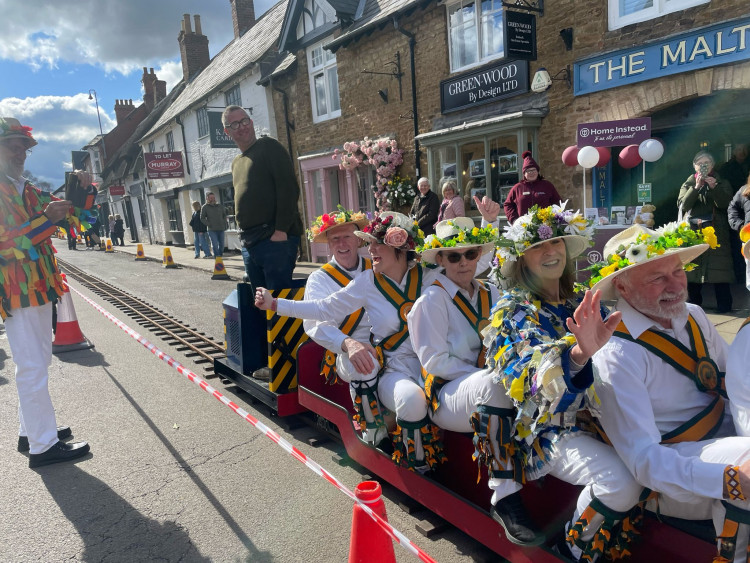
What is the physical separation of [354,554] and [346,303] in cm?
165

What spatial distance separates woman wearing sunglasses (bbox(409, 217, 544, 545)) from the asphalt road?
71 cm

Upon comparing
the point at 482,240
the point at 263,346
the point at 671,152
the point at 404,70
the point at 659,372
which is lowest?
the point at 263,346

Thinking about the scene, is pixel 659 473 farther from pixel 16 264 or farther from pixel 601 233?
pixel 601 233

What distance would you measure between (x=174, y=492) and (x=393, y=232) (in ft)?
7.40

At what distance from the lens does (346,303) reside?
3613mm

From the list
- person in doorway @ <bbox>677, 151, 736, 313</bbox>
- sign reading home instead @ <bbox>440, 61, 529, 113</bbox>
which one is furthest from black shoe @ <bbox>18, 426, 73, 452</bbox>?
sign reading home instead @ <bbox>440, 61, 529, 113</bbox>

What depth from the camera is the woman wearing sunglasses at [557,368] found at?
194 centimetres

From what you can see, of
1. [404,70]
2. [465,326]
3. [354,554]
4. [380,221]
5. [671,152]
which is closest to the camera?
[354,554]

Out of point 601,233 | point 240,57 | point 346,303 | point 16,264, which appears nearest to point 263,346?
point 346,303

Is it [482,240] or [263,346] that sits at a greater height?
[482,240]

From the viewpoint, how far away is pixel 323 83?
14914 mm

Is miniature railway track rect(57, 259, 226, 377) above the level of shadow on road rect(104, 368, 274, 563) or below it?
above

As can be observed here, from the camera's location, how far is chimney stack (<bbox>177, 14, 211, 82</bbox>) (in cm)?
2842

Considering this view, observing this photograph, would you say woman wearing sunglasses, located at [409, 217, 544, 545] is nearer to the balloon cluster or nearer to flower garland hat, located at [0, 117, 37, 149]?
flower garland hat, located at [0, 117, 37, 149]
